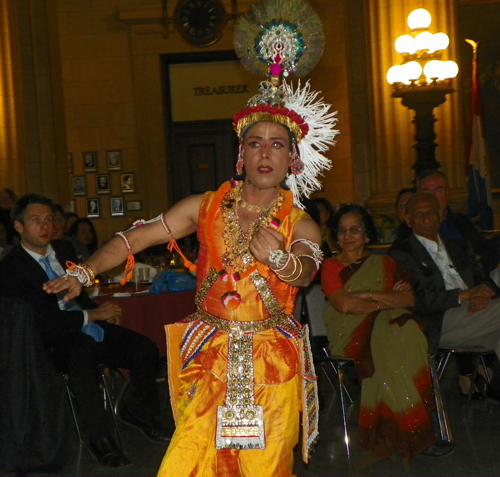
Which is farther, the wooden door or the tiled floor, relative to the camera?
the wooden door

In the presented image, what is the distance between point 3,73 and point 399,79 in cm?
488

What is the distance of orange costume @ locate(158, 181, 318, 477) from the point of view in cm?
322

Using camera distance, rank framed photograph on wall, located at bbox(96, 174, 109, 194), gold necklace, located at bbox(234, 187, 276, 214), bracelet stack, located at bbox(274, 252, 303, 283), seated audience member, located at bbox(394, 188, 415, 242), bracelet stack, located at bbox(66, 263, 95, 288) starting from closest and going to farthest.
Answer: bracelet stack, located at bbox(274, 252, 303, 283) < bracelet stack, located at bbox(66, 263, 95, 288) < gold necklace, located at bbox(234, 187, 276, 214) < seated audience member, located at bbox(394, 188, 415, 242) < framed photograph on wall, located at bbox(96, 174, 109, 194)

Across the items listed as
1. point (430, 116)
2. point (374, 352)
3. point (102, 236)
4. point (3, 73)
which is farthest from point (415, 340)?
point (102, 236)

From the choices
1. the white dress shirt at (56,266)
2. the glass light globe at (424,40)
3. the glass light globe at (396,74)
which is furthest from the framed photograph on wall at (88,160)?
the white dress shirt at (56,266)

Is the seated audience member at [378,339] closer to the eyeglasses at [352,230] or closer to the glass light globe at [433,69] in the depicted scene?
the eyeglasses at [352,230]

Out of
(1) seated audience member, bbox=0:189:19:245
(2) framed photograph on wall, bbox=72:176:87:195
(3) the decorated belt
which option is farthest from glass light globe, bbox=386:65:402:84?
(3) the decorated belt

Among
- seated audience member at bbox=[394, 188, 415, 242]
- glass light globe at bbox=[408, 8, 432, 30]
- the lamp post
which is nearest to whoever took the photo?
seated audience member at bbox=[394, 188, 415, 242]

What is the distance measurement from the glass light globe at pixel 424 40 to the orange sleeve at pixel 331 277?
4.68 m

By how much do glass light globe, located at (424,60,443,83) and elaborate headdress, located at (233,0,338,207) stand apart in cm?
598

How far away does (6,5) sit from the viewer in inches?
442

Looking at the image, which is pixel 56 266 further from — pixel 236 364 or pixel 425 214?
pixel 236 364

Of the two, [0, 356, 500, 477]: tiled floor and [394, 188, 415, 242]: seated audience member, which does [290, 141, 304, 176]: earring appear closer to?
[0, 356, 500, 477]: tiled floor

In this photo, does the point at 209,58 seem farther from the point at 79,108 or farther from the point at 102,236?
the point at 102,236
